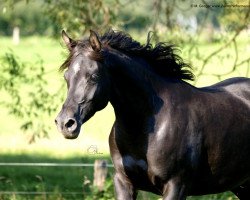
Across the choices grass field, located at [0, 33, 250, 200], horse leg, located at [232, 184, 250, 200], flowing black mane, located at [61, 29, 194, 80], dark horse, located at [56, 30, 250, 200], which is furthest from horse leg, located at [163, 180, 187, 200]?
grass field, located at [0, 33, 250, 200]

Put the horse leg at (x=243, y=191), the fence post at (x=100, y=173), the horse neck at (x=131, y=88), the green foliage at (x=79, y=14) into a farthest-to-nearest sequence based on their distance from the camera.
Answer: the green foliage at (x=79, y=14) < the fence post at (x=100, y=173) < the horse leg at (x=243, y=191) < the horse neck at (x=131, y=88)

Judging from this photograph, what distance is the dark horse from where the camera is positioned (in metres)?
6.21

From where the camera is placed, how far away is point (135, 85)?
6531 millimetres

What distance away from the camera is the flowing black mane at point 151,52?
21.6ft

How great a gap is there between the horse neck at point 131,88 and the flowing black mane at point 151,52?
0.29ft

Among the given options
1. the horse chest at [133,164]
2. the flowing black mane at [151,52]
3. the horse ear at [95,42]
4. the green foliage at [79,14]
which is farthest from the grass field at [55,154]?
the horse ear at [95,42]

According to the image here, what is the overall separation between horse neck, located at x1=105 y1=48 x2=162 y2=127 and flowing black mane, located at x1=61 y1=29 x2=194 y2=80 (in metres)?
0.09

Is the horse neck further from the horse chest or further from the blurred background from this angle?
the blurred background

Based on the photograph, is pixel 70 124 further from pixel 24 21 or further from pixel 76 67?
pixel 24 21

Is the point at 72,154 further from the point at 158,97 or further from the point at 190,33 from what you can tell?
the point at 158,97

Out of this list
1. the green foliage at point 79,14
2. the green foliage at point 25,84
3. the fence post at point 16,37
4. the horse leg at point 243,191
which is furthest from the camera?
the fence post at point 16,37

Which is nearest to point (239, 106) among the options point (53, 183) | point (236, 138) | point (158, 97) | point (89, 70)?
point (236, 138)

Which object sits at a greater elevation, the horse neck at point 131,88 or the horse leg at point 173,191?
the horse neck at point 131,88

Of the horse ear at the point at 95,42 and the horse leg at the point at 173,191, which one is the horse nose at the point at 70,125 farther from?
the horse leg at the point at 173,191
